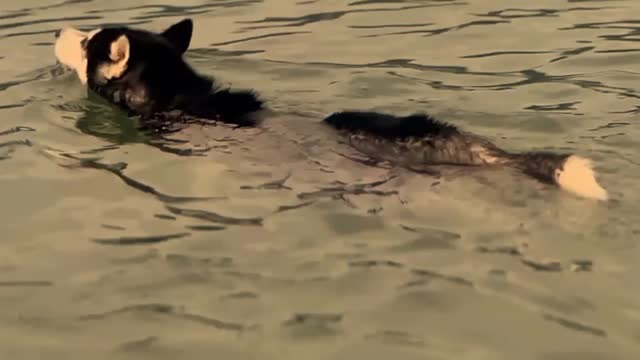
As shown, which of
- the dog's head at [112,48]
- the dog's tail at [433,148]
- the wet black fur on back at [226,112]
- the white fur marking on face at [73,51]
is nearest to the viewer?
the dog's tail at [433,148]

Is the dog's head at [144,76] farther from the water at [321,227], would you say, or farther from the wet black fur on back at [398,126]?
the wet black fur on back at [398,126]

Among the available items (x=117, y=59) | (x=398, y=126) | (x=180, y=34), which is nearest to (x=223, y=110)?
(x=117, y=59)

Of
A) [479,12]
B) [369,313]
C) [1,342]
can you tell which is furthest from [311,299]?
[479,12]

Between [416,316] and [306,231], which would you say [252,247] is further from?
[416,316]

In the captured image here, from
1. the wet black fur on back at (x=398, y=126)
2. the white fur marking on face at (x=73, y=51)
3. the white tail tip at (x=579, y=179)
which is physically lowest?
the white tail tip at (x=579, y=179)

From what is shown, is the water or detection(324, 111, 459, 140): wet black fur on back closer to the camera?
the water

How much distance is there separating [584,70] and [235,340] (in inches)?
215

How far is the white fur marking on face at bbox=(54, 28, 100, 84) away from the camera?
859cm

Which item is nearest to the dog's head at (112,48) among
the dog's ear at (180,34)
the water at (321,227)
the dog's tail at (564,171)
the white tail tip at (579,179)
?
the dog's ear at (180,34)

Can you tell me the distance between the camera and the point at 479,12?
464 inches

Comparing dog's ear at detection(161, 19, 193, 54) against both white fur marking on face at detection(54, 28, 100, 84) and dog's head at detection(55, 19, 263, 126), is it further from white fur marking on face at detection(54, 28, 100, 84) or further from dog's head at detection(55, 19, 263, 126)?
white fur marking on face at detection(54, 28, 100, 84)

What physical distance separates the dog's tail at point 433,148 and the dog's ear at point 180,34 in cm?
214

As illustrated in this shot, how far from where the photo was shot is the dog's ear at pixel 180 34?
28.3 feet

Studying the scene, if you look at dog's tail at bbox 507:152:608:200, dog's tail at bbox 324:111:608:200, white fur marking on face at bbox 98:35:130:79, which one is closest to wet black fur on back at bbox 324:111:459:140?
dog's tail at bbox 324:111:608:200
